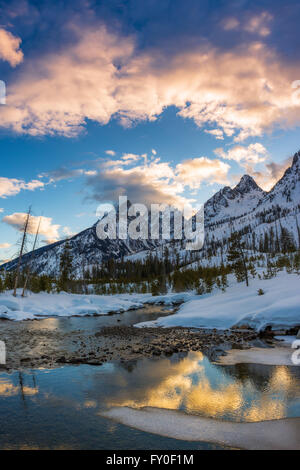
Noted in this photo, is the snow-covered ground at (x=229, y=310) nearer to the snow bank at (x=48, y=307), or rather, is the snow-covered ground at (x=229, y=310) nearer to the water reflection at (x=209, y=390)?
the snow bank at (x=48, y=307)

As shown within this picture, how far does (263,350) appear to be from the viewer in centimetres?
1634

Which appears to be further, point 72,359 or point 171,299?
point 171,299

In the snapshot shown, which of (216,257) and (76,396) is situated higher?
(216,257)

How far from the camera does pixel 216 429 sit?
7125mm

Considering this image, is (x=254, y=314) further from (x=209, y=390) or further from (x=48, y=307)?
(x=48, y=307)

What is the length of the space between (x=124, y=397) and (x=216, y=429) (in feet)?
12.4

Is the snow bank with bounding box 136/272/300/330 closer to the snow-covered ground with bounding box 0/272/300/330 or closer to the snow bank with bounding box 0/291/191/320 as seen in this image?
the snow-covered ground with bounding box 0/272/300/330

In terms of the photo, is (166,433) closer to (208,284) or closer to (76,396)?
(76,396)

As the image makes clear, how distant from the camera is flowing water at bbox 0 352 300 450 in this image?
6820 millimetres

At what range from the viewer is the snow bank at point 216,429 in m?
6.45

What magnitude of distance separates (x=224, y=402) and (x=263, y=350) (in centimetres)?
A: 875

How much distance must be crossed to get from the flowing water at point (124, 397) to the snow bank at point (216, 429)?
316 millimetres
